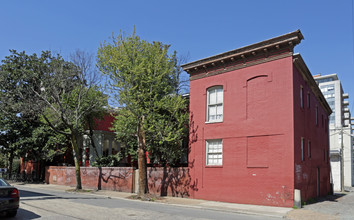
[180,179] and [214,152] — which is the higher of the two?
[214,152]

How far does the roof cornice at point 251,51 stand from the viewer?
16.4 metres

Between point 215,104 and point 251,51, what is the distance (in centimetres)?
387

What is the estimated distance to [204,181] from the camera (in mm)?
18984

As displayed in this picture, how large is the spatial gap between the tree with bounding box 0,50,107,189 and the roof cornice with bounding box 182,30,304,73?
21.9ft

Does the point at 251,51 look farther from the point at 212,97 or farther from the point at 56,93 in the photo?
the point at 56,93

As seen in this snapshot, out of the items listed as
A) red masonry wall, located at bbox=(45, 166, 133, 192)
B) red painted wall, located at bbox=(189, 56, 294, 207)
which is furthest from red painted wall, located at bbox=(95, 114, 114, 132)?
red painted wall, located at bbox=(189, 56, 294, 207)

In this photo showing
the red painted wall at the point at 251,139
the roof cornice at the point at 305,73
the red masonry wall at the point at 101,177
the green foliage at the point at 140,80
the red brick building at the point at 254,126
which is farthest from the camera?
the red masonry wall at the point at 101,177

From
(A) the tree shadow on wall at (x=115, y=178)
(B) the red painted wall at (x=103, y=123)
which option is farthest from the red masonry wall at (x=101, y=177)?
(B) the red painted wall at (x=103, y=123)

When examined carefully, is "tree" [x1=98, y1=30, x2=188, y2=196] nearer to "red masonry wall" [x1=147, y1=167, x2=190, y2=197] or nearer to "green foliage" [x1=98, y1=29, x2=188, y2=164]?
"green foliage" [x1=98, y1=29, x2=188, y2=164]

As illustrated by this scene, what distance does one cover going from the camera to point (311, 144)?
2050 cm

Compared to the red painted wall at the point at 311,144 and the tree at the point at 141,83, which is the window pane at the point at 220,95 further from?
the red painted wall at the point at 311,144

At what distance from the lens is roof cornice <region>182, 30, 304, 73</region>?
53.8 feet

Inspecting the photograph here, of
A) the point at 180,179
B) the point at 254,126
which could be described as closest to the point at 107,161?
the point at 180,179

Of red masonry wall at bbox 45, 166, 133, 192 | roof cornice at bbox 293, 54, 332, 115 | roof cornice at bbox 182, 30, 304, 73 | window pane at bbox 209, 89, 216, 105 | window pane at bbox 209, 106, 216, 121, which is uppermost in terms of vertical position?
roof cornice at bbox 182, 30, 304, 73
